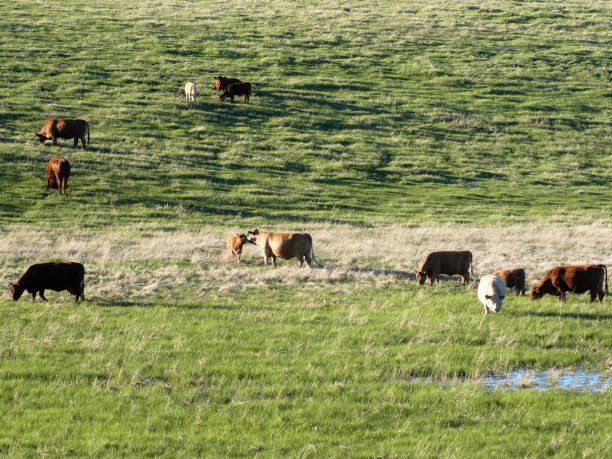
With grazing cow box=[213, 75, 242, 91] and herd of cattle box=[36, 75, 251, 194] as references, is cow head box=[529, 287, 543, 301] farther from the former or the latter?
grazing cow box=[213, 75, 242, 91]

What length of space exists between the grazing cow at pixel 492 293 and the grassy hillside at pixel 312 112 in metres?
16.2

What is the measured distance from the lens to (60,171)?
34375 mm

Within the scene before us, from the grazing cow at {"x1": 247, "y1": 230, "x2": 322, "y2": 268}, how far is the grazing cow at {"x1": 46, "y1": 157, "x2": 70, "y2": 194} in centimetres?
1273

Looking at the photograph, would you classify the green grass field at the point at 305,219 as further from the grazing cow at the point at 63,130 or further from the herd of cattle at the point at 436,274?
the grazing cow at the point at 63,130

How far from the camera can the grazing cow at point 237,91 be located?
168ft

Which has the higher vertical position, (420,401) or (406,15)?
(406,15)

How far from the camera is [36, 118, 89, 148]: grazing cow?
40.4m

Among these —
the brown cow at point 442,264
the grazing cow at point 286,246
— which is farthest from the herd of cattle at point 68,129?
the brown cow at point 442,264

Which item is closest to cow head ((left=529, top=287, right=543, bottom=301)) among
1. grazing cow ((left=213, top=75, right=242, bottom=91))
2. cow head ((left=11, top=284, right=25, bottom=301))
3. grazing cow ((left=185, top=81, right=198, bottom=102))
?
cow head ((left=11, top=284, right=25, bottom=301))

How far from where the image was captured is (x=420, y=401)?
11.8m

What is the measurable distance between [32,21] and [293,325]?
58.5 meters

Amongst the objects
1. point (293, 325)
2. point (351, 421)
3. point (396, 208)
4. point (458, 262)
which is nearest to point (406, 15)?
point (396, 208)

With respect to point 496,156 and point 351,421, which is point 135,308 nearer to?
point 351,421

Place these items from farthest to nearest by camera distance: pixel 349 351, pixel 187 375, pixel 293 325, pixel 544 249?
pixel 544 249 → pixel 293 325 → pixel 349 351 → pixel 187 375
